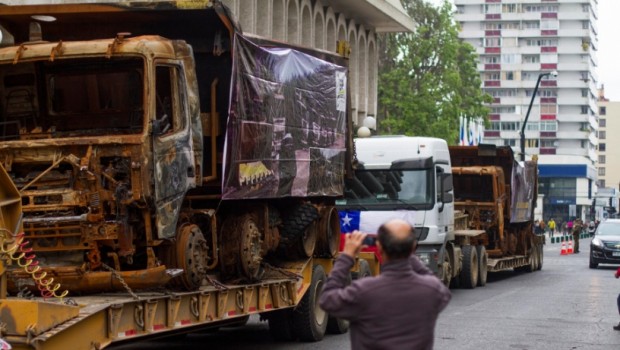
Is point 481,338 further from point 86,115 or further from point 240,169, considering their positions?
point 86,115

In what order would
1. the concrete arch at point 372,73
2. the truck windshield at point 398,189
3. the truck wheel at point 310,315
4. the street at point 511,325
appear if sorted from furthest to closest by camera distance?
the concrete arch at point 372,73 → the truck windshield at point 398,189 → the street at point 511,325 → the truck wheel at point 310,315

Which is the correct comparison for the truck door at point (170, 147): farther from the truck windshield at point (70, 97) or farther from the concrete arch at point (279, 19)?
the concrete arch at point (279, 19)

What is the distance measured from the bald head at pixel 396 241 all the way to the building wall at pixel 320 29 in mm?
28434

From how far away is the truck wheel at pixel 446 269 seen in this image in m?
24.4

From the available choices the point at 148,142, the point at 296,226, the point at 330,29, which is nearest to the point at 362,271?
the point at 296,226

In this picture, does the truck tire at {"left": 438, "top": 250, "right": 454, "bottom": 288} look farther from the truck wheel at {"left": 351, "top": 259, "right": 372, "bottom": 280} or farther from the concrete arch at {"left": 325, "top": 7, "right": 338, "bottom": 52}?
the concrete arch at {"left": 325, "top": 7, "right": 338, "bottom": 52}

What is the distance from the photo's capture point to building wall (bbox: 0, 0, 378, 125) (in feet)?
152

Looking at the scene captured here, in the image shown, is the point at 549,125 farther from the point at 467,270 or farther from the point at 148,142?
the point at 148,142

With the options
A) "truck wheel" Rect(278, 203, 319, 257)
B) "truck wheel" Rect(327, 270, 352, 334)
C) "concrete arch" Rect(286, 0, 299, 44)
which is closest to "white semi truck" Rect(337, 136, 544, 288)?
"truck wheel" Rect(327, 270, 352, 334)

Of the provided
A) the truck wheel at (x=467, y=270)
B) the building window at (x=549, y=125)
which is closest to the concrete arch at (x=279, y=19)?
the truck wheel at (x=467, y=270)

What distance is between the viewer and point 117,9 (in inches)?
489

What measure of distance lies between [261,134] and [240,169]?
628 millimetres

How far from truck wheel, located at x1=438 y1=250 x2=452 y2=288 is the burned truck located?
999 cm

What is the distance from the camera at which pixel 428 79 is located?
246 feet
